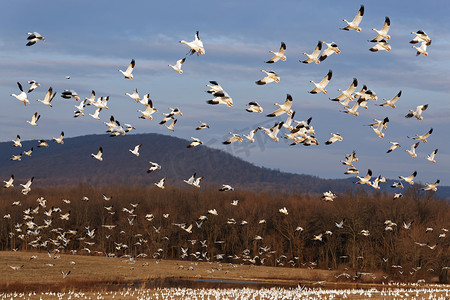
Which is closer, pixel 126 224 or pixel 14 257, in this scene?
pixel 14 257

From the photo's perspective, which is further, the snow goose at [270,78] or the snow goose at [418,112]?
the snow goose at [418,112]

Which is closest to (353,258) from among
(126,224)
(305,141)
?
(126,224)

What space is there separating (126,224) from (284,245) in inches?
Result: 1093

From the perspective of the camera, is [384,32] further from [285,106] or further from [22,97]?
[22,97]

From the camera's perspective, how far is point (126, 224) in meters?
103

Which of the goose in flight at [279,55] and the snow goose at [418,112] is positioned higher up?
the goose in flight at [279,55]

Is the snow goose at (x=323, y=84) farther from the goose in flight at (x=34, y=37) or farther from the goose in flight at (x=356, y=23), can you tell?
the goose in flight at (x=34, y=37)

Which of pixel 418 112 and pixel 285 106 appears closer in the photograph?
pixel 285 106

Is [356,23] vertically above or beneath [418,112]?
above

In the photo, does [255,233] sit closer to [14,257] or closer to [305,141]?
[14,257]

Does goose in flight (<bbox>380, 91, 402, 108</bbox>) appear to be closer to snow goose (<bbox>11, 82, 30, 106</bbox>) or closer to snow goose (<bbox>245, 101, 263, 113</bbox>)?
snow goose (<bbox>245, 101, 263, 113</bbox>)

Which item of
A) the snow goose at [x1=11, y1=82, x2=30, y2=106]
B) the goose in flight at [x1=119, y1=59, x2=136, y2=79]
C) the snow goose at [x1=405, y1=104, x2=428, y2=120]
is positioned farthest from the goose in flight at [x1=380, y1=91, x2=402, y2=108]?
the snow goose at [x1=11, y1=82, x2=30, y2=106]

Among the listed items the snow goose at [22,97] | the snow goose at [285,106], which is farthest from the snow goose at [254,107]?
the snow goose at [22,97]

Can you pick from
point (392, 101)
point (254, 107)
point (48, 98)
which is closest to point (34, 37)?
point (48, 98)
